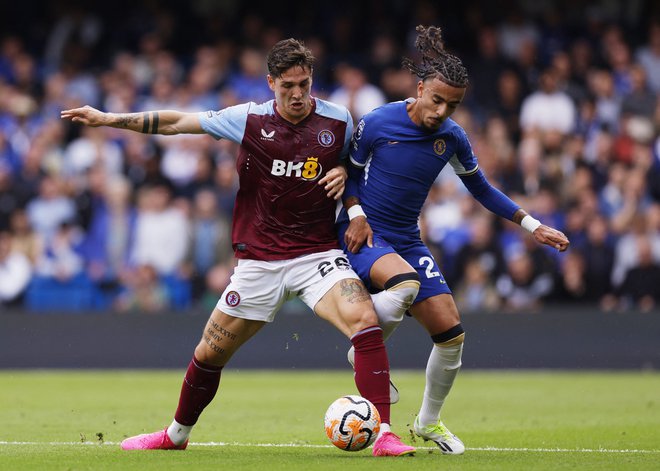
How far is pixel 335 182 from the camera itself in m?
8.11

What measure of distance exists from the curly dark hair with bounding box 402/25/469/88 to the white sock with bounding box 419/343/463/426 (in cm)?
184

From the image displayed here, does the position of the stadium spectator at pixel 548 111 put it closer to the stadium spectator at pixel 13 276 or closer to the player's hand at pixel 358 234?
the stadium spectator at pixel 13 276

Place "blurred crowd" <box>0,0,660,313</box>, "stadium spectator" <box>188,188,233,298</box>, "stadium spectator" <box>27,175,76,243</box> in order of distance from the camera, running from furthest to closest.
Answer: "stadium spectator" <box>27,175,76,243</box> < "stadium spectator" <box>188,188,233,298</box> < "blurred crowd" <box>0,0,660,313</box>

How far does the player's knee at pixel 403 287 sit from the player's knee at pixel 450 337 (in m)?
0.57

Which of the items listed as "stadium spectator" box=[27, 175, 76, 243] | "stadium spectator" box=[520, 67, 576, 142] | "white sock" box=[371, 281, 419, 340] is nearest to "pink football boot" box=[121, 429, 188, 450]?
"white sock" box=[371, 281, 419, 340]

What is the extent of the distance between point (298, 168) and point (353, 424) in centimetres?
176

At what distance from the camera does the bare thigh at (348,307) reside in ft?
25.7

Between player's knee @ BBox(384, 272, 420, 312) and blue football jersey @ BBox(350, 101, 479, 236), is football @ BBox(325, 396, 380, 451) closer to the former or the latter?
player's knee @ BBox(384, 272, 420, 312)

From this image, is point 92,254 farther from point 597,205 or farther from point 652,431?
point 652,431

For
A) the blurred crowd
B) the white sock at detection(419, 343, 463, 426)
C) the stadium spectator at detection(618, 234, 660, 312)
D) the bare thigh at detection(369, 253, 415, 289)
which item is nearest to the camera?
the bare thigh at detection(369, 253, 415, 289)

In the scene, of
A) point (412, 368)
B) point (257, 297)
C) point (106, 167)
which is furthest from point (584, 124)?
point (257, 297)

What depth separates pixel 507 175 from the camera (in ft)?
56.2

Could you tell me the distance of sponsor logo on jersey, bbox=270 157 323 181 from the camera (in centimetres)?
820

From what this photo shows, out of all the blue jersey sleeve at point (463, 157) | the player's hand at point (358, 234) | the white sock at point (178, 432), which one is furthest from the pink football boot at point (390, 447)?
the blue jersey sleeve at point (463, 157)
